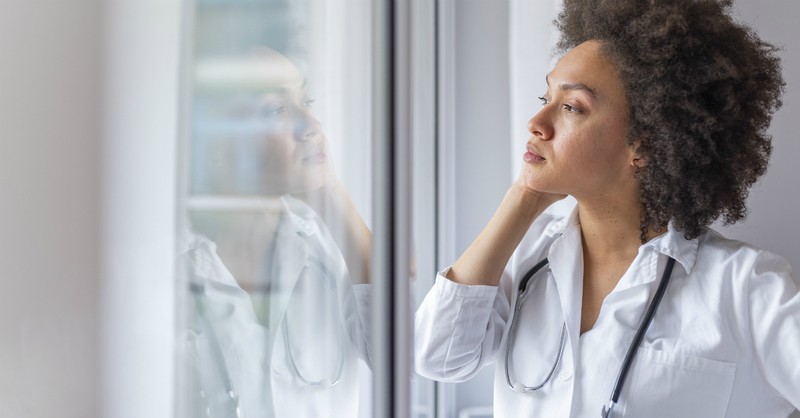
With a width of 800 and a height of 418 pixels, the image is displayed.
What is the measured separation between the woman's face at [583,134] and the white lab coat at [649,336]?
11 cm

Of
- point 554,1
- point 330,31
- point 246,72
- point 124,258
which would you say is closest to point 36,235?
point 124,258

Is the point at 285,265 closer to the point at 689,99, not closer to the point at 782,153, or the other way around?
the point at 689,99

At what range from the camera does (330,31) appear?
590 mm

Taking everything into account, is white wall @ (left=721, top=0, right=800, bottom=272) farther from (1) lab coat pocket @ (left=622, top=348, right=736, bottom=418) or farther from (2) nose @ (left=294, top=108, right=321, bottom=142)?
(2) nose @ (left=294, top=108, right=321, bottom=142)

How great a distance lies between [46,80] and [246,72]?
0.15 meters

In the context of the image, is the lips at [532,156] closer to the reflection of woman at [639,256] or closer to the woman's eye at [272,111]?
the reflection of woman at [639,256]

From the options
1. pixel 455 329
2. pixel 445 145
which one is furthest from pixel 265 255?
pixel 445 145

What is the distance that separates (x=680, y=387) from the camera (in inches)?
36.3

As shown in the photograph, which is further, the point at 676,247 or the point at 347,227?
the point at 676,247

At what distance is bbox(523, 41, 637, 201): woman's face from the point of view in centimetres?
98

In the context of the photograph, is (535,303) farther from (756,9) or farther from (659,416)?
(756,9)

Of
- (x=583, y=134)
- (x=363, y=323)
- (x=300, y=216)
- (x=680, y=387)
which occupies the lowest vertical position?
(x=680, y=387)

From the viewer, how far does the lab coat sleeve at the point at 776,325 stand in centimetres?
89

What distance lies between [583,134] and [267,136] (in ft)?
2.00
